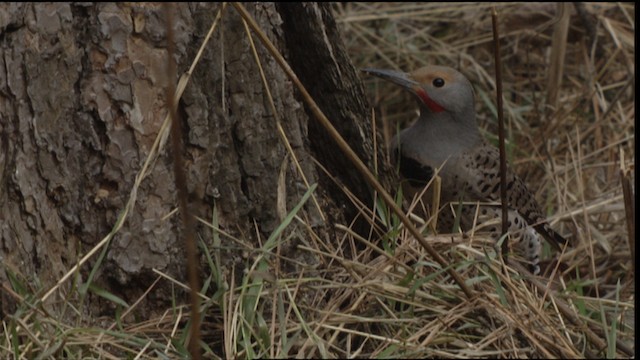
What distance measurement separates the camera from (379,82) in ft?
18.9

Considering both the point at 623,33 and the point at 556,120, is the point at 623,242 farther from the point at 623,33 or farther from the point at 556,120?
the point at 623,33

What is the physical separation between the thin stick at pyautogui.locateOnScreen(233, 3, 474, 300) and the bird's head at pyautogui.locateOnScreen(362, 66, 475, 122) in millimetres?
1831

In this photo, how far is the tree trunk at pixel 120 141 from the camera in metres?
2.87

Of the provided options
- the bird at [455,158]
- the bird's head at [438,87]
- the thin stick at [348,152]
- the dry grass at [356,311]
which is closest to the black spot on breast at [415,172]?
the bird at [455,158]

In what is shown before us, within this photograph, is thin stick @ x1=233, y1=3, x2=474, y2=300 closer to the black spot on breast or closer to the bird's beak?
the black spot on breast

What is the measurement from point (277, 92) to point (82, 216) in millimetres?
624

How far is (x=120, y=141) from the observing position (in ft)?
9.52

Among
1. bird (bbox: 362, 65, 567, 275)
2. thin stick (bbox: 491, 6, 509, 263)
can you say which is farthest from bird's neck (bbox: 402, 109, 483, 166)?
thin stick (bbox: 491, 6, 509, 263)

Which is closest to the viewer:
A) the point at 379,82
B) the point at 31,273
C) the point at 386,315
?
the point at 386,315

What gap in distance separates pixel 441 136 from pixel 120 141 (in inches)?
73.2

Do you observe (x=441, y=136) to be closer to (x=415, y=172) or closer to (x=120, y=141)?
(x=415, y=172)

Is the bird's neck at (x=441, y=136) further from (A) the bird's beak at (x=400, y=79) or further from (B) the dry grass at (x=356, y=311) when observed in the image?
(B) the dry grass at (x=356, y=311)

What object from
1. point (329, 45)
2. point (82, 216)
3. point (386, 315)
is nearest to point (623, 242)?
point (329, 45)

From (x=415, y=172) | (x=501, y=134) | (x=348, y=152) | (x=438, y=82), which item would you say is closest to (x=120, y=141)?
(x=348, y=152)
